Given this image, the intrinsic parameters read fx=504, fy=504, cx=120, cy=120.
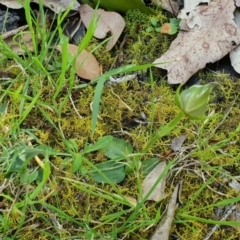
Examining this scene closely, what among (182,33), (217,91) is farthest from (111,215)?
(182,33)

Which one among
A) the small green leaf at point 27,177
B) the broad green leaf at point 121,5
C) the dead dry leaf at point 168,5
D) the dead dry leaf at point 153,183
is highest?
the dead dry leaf at point 168,5

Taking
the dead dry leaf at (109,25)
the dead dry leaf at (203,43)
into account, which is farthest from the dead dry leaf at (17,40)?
the dead dry leaf at (203,43)

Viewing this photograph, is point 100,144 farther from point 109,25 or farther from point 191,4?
point 191,4

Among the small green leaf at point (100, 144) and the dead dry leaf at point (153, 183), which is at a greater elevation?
the small green leaf at point (100, 144)

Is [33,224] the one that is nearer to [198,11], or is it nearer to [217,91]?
[217,91]

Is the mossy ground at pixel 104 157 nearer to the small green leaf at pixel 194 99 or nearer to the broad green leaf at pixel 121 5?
the broad green leaf at pixel 121 5

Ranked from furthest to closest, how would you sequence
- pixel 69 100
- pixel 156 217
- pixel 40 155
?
pixel 69 100, pixel 40 155, pixel 156 217
